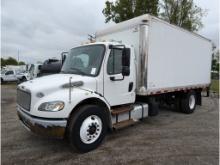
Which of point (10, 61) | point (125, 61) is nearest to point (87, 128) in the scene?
point (125, 61)

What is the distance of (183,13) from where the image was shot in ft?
76.0

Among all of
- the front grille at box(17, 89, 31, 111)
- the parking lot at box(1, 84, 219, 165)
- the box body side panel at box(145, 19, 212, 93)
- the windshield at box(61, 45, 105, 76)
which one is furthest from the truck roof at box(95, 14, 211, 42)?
the front grille at box(17, 89, 31, 111)

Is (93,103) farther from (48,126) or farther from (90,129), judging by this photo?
(48,126)

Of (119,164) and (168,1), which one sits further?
(168,1)

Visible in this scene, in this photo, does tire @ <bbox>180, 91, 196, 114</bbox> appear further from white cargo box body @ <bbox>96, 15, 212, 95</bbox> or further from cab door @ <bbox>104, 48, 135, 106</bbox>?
cab door @ <bbox>104, 48, 135, 106</bbox>

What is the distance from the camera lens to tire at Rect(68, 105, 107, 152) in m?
3.98

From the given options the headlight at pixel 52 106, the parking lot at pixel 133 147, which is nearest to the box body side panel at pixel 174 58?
the parking lot at pixel 133 147

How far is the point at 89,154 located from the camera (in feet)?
13.6

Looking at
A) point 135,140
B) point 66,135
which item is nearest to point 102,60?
point 66,135

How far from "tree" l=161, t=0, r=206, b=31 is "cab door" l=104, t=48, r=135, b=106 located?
801 inches

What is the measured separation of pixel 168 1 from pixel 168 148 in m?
23.0

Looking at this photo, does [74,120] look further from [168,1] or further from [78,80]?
[168,1]

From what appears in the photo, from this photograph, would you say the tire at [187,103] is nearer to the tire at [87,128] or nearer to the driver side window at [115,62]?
the driver side window at [115,62]

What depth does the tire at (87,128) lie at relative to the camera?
13.1 ft
